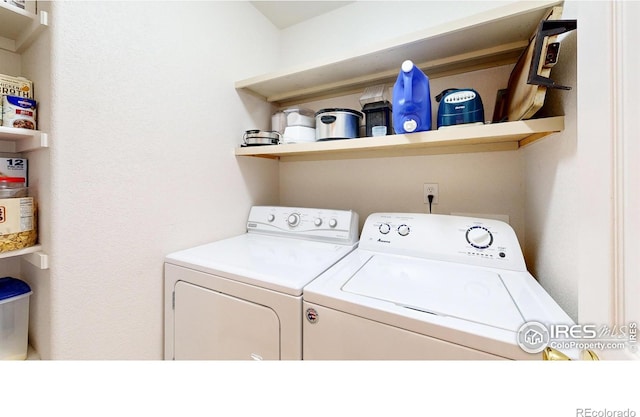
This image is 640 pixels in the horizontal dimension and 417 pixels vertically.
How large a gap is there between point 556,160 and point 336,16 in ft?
5.25

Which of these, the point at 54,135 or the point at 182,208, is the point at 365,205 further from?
the point at 54,135

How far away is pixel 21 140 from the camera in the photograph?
0.98 metres

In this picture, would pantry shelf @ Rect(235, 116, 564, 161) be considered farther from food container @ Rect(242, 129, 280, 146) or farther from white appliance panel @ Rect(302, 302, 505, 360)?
white appliance panel @ Rect(302, 302, 505, 360)

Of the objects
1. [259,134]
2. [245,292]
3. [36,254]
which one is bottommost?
[245,292]

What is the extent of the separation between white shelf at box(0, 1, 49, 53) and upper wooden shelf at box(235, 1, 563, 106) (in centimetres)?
82

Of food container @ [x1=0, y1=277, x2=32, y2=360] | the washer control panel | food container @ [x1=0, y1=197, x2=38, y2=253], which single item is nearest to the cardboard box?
food container @ [x1=0, y1=197, x2=38, y2=253]

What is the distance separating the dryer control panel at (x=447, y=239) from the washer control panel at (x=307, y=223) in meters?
0.11

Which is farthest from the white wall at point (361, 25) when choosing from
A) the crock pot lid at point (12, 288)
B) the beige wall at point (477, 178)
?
the crock pot lid at point (12, 288)

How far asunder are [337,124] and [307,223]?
1.97 feet

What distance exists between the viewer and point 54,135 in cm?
87

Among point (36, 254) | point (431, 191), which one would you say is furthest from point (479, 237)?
point (36, 254)

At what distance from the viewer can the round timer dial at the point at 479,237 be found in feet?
3.46

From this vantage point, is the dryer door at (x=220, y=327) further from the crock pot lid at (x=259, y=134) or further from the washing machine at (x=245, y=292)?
the crock pot lid at (x=259, y=134)

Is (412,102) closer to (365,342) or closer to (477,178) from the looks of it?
(477,178)
